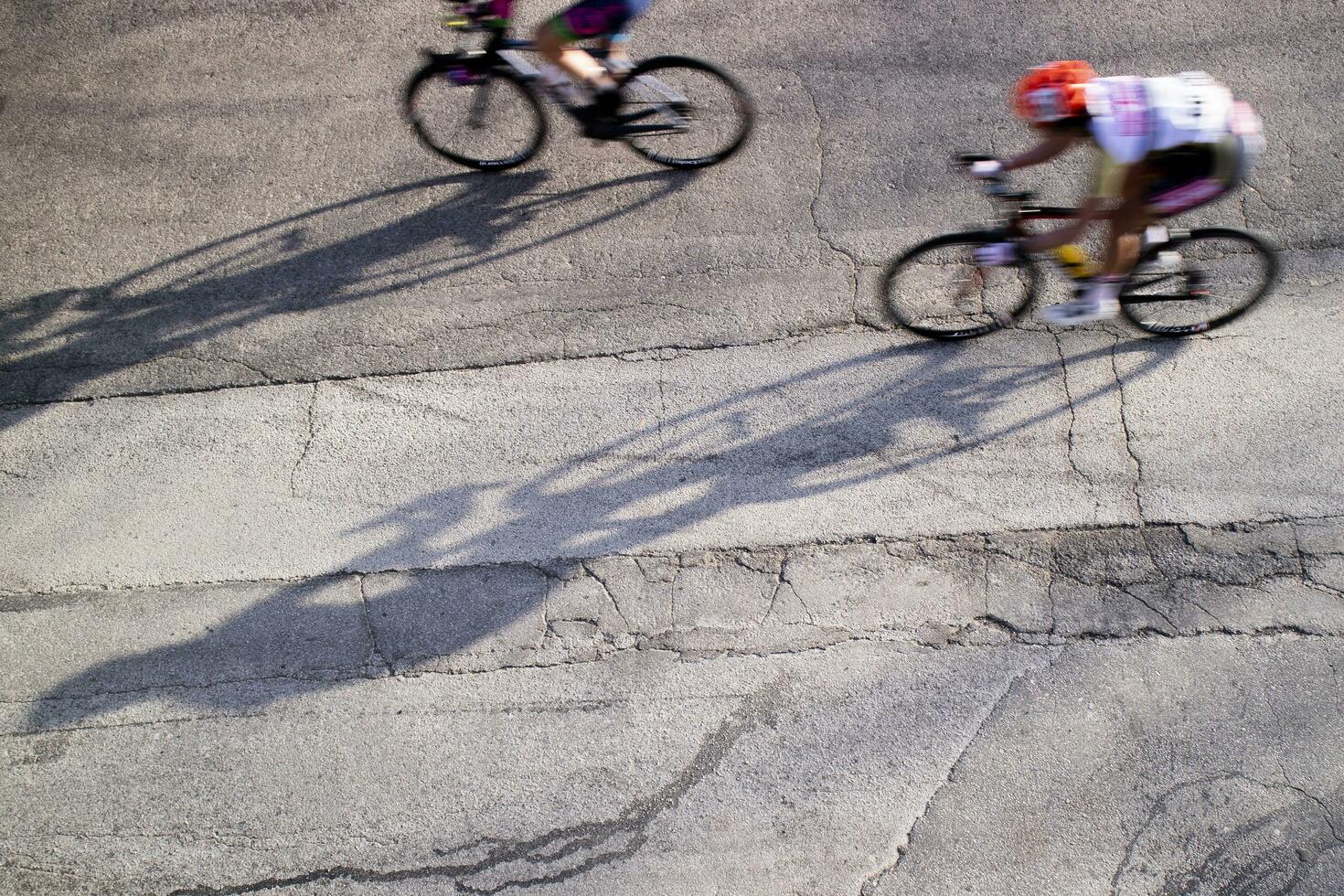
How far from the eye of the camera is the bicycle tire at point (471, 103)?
5734 millimetres

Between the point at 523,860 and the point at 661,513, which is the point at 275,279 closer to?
the point at 661,513

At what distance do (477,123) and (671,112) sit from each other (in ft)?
4.29

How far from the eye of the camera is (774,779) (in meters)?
4.39

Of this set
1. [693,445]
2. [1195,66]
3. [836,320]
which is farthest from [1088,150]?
[693,445]

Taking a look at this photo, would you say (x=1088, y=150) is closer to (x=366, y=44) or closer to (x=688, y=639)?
(x=688, y=639)

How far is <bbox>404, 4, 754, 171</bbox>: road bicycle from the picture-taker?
18.7 ft

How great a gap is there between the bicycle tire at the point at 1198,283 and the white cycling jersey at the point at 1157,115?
0.83 metres

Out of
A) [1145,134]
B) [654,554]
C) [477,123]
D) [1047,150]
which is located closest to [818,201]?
[1047,150]

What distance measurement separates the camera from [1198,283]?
5.14 meters

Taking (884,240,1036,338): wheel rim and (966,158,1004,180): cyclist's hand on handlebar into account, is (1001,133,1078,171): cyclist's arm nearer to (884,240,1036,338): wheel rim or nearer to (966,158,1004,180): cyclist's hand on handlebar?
(966,158,1004,180): cyclist's hand on handlebar

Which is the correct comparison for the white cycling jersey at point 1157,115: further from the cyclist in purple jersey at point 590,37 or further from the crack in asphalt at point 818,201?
the cyclist in purple jersey at point 590,37

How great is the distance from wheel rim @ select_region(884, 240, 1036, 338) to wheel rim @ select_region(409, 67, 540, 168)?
8.45 ft

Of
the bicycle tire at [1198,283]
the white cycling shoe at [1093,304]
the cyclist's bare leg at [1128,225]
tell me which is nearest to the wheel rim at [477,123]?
the white cycling shoe at [1093,304]

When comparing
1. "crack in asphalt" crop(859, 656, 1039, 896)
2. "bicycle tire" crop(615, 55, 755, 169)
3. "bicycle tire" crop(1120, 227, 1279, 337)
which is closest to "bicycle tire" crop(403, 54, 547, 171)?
"bicycle tire" crop(615, 55, 755, 169)
